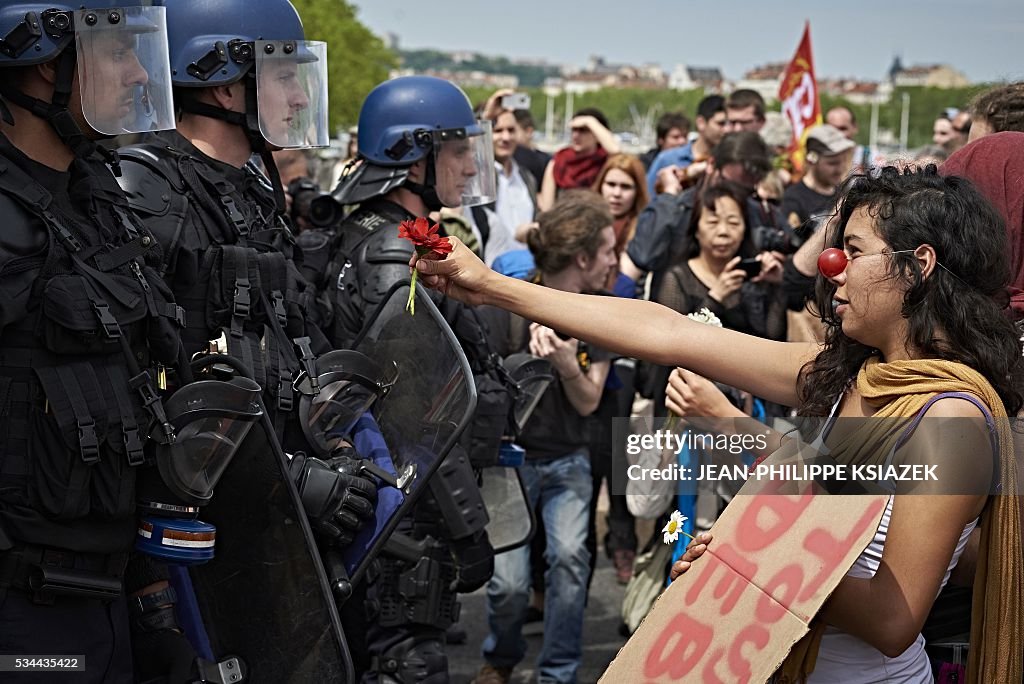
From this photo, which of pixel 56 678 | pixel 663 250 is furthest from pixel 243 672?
pixel 663 250

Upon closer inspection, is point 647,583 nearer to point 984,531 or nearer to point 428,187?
point 428,187

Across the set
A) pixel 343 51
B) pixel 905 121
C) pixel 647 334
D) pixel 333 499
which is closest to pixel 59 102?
pixel 333 499

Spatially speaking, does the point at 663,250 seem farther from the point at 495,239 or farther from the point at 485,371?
the point at 485,371

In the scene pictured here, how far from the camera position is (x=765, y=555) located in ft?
7.83

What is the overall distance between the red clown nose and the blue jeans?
2.64 metres

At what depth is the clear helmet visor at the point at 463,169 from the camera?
4477 mm

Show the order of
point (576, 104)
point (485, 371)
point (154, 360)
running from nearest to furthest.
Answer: point (154, 360) → point (485, 371) → point (576, 104)

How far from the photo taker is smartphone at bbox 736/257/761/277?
554 cm

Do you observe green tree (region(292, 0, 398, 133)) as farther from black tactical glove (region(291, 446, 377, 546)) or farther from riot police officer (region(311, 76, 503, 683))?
black tactical glove (region(291, 446, 377, 546))

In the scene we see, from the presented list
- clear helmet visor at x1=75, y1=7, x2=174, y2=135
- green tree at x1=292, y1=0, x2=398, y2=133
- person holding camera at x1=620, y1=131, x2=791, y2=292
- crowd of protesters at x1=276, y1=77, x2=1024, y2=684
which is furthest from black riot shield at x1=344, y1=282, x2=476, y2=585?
green tree at x1=292, y1=0, x2=398, y2=133

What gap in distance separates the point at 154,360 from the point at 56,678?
2.44 feet

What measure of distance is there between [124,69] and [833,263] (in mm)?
1664

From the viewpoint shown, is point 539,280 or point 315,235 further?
point 539,280

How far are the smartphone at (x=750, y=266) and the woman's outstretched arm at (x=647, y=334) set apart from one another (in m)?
2.68
